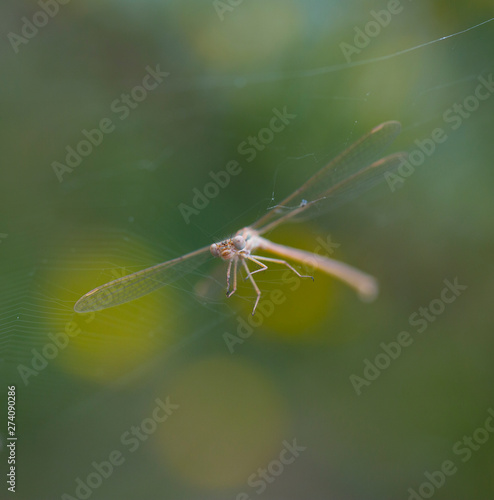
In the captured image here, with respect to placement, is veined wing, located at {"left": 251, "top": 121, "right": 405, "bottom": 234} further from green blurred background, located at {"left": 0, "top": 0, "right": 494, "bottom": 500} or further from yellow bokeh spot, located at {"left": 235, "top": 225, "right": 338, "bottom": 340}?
yellow bokeh spot, located at {"left": 235, "top": 225, "right": 338, "bottom": 340}

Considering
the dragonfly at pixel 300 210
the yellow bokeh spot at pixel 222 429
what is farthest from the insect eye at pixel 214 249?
the yellow bokeh spot at pixel 222 429

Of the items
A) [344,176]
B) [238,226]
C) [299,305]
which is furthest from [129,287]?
[299,305]

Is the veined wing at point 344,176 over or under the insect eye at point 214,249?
under

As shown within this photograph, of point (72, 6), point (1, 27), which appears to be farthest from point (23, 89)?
point (72, 6)

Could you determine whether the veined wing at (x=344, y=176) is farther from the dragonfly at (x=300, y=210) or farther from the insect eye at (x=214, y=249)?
the insect eye at (x=214, y=249)

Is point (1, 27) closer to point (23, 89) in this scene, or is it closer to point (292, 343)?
point (23, 89)

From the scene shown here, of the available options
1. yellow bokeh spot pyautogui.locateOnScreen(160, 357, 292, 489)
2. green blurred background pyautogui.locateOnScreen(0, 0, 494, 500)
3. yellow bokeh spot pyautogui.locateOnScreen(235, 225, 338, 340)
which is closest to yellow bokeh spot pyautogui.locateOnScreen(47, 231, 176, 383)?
green blurred background pyautogui.locateOnScreen(0, 0, 494, 500)
